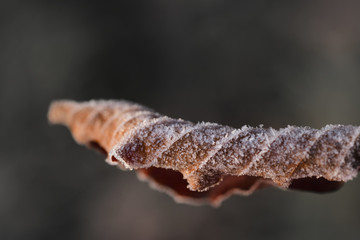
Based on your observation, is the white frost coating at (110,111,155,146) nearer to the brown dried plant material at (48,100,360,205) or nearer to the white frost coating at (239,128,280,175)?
the brown dried plant material at (48,100,360,205)

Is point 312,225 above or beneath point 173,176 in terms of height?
beneath

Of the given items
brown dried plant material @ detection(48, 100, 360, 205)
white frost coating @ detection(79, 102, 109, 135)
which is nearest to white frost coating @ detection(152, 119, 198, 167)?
brown dried plant material @ detection(48, 100, 360, 205)

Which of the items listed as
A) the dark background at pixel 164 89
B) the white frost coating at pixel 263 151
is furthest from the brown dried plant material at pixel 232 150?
the dark background at pixel 164 89

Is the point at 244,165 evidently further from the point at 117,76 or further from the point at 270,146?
Answer: the point at 117,76

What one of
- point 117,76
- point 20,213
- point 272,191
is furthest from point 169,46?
point 20,213

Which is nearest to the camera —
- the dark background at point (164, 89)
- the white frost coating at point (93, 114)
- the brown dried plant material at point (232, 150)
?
the brown dried plant material at point (232, 150)

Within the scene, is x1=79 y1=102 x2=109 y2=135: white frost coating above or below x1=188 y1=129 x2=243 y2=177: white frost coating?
below

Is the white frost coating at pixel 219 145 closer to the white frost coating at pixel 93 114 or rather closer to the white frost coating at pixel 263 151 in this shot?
the white frost coating at pixel 263 151

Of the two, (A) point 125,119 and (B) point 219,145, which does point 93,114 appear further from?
(B) point 219,145
